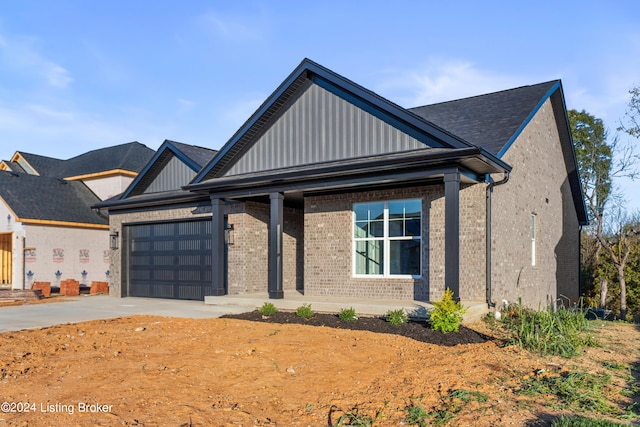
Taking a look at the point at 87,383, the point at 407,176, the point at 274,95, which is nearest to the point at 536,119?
the point at 407,176

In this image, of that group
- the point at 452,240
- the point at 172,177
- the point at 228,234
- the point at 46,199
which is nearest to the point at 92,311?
the point at 228,234

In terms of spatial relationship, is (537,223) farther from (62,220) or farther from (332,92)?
(62,220)

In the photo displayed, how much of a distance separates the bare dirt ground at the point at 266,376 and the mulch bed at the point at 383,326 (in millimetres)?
249

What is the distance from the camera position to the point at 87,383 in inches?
247

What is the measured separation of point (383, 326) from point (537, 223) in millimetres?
7552

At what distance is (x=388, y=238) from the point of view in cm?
1316

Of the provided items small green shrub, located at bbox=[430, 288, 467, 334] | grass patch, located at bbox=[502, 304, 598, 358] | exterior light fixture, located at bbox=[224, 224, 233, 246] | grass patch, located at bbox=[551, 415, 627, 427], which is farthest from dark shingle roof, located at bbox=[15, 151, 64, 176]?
grass patch, located at bbox=[551, 415, 627, 427]

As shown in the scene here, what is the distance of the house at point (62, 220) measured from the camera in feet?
66.2

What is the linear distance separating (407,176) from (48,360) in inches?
297

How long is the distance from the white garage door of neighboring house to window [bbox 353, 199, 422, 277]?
499 cm

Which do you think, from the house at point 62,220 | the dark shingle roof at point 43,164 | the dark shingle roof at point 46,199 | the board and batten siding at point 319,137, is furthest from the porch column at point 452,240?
the dark shingle roof at point 43,164

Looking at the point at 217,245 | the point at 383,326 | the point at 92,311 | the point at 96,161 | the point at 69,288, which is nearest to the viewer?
the point at 383,326

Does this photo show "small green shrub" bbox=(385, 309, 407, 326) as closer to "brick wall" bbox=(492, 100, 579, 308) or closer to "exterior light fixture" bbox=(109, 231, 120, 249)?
"brick wall" bbox=(492, 100, 579, 308)

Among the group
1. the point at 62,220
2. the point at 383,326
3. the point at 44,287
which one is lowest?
the point at 44,287
